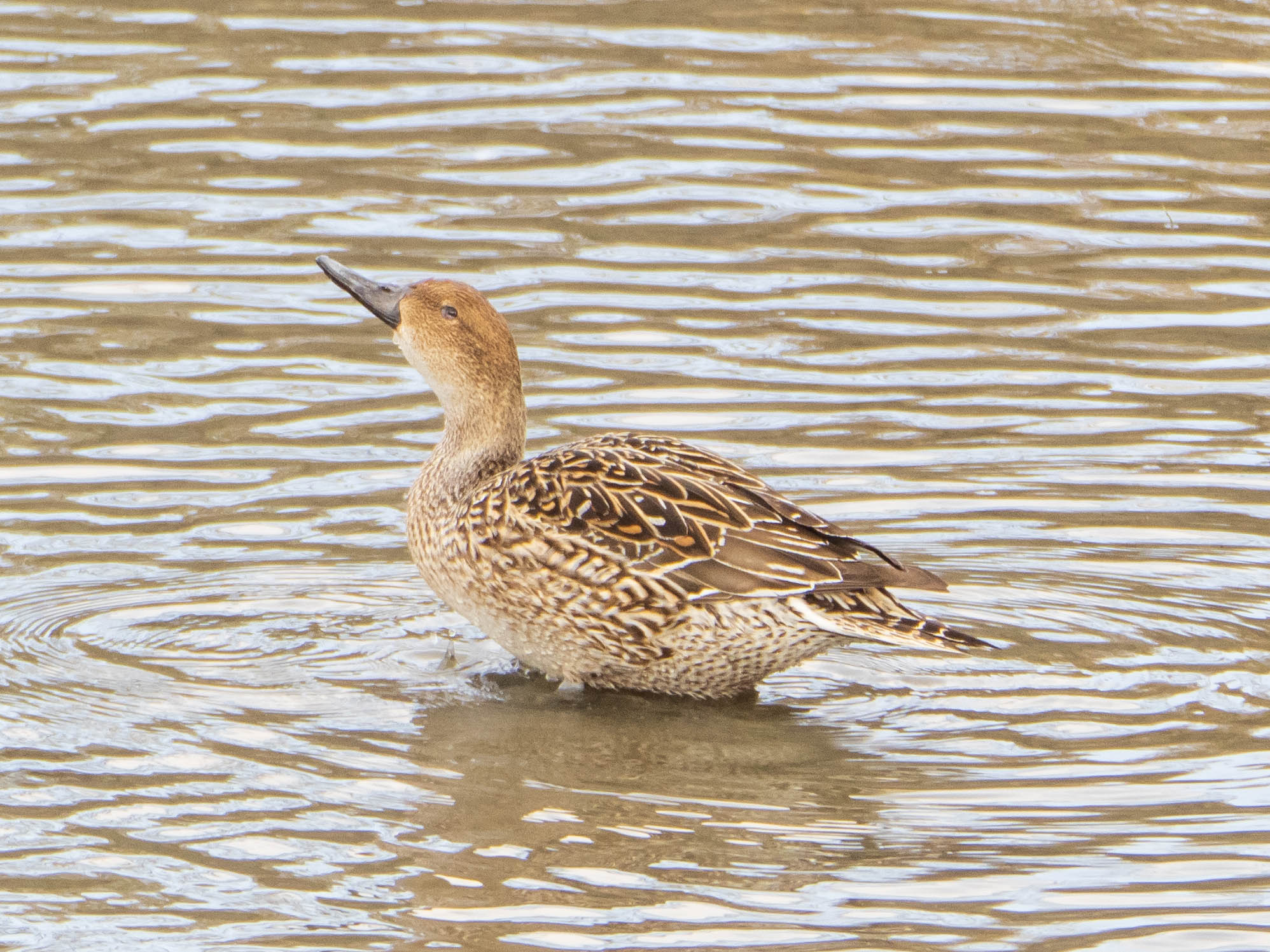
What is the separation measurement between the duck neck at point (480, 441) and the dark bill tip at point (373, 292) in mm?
383

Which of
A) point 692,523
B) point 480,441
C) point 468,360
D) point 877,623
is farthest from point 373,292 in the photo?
point 877,623

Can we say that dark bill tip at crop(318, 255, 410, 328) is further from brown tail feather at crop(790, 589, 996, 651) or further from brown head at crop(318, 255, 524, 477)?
brown tail feather at crop(790, 589, 996, 651)

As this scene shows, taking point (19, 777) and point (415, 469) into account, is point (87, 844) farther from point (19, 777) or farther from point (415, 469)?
point (415, 469)

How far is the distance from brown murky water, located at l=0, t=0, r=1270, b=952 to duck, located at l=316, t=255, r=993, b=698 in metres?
0.20

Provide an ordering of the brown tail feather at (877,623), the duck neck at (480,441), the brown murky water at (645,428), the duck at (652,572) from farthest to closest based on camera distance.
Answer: the duck neck at (480,441) < the duck at (652,572) < the brown tail feather at (877,623) < the brown murky water at (645,428)

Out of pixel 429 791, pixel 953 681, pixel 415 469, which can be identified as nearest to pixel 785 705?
pixel 953 681

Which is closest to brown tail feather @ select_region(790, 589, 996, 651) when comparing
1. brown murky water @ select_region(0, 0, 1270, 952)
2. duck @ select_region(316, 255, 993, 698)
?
duck @ select_region(316, 255, 993, 698)

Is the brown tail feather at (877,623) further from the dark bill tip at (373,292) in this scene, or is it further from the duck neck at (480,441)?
the dark bill tip at (373,292)

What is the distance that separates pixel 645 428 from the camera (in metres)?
8.57

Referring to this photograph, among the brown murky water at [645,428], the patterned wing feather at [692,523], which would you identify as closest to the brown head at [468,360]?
the patterned wing feather at [692,523]

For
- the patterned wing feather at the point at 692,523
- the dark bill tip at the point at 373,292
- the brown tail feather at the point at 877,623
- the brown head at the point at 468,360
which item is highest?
the dark bill tip at the point at 373,292

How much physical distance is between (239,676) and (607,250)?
3836mm

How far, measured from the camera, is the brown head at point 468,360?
283 inches

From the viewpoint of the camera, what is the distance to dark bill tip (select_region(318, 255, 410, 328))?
24.2 ft
